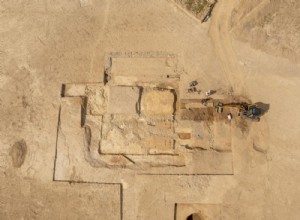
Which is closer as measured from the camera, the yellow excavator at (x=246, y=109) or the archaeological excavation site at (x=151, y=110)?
the archaeological excavation site at (x=151, y=110)

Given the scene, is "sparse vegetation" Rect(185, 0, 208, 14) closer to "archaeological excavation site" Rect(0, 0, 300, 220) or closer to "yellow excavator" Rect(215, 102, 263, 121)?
"archaeological excavation site" Rect(0, 0, 300, 220)

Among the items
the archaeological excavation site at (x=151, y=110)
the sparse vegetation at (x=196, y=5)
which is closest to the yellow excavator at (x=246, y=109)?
the archaeological excavation site at (x=151, y=110)

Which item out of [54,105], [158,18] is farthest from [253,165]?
[54,105]

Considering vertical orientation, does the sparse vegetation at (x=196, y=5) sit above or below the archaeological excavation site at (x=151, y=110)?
above

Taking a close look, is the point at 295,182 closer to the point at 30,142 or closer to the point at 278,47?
the point at 278,47

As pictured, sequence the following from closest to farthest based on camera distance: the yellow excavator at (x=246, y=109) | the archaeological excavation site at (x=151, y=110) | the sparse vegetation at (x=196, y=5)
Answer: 1. the archaeological excavation site at (x=151, y=110)
2. the yellow excavator at (x=246, y=109)
3. the sparse vegetation at (x=196, y=5)

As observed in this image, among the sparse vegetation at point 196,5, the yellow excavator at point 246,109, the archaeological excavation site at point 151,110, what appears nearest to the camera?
the archaeological excavation site at point 151,110

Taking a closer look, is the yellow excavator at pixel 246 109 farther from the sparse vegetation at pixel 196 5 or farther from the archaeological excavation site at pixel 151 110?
the sparse vegetation at pixel 196 5
